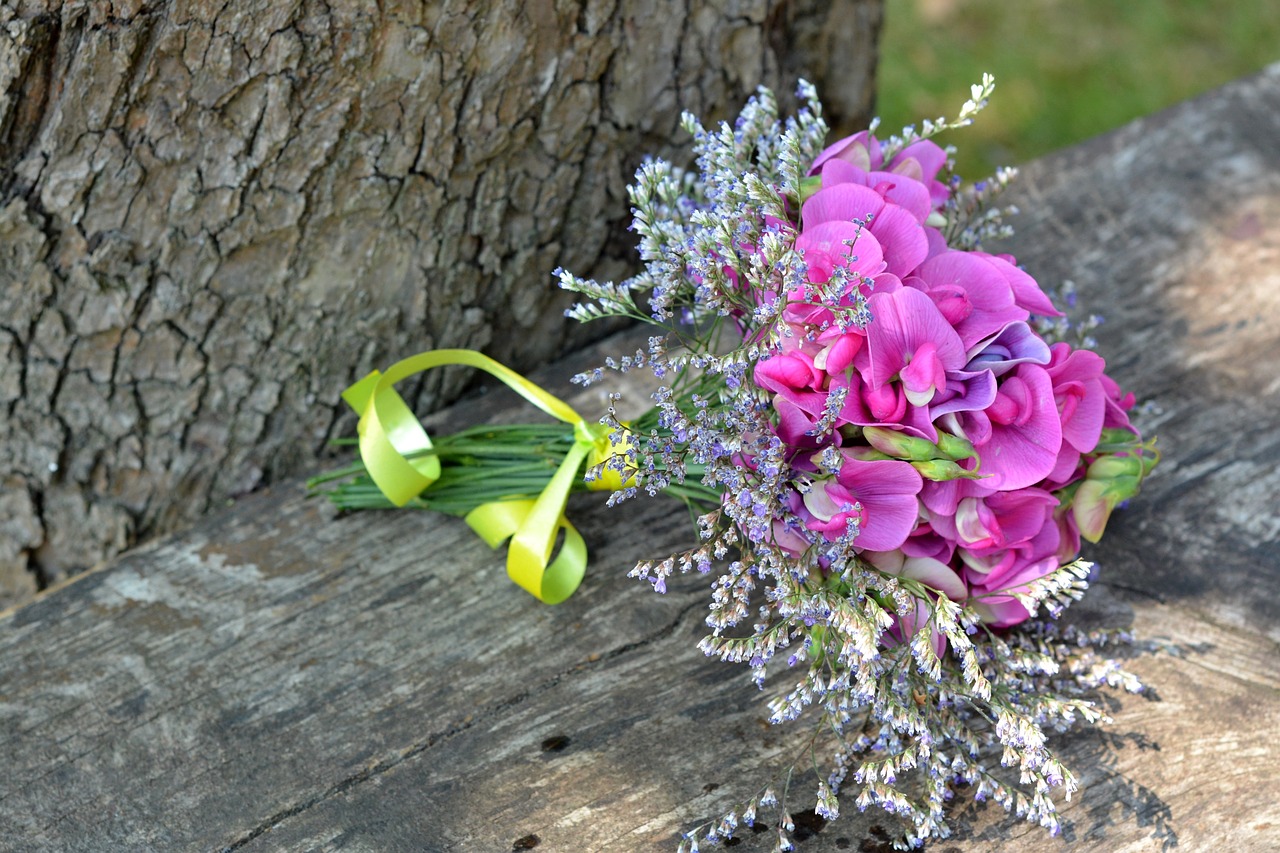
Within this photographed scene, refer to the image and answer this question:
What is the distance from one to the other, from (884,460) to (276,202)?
840mm

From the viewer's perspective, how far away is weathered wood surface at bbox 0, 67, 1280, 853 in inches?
44.5

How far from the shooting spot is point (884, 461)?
1037 millimetres

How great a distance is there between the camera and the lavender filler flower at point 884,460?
1031mm

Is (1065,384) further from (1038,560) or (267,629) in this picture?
(267,629)

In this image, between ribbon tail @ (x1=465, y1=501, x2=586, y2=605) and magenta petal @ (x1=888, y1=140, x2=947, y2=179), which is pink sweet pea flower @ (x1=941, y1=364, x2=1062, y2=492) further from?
ribbon tail @ (x1=465, y1=501, x2=586, y2=605)

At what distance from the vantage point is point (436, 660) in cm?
129

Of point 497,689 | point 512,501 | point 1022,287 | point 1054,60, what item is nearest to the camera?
point 1022,287

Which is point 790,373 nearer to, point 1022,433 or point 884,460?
point 884,460

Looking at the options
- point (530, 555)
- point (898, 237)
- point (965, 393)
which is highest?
point (898, 237)

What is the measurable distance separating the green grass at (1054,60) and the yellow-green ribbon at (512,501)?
2129 mm

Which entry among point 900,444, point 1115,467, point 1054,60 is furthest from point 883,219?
point 1054,60

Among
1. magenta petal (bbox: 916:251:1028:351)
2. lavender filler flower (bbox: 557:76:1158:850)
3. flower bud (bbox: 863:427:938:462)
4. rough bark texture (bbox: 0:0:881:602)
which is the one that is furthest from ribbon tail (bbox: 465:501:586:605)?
magenta petal (bbox: 916:251:1028:351)

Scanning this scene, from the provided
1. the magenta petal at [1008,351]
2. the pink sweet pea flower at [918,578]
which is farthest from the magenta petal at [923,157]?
the pink sweet pea flower at [918,578]

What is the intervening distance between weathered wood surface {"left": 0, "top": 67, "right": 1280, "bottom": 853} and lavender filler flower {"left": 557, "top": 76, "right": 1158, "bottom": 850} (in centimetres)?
10
